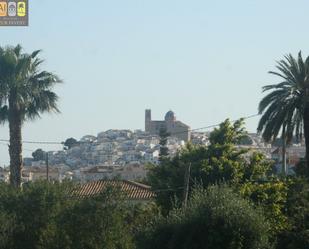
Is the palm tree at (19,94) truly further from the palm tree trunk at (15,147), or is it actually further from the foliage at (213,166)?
the foliage at (213,166)

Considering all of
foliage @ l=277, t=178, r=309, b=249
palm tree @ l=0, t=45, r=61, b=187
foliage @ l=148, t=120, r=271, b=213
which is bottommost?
foliage @ l=277, t=178, r=309, b=249

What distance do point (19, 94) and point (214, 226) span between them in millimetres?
21211

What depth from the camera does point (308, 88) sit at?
4153cm

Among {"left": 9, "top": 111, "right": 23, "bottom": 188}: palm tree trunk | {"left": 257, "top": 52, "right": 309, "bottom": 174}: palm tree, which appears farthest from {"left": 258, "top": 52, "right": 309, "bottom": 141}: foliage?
{"left": 9, "top": 111, "right": 23, "bottom": 188}: palm tree trunk

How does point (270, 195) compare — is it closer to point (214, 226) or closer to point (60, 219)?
point (60, 219)

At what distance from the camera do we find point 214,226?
3053 centimetres

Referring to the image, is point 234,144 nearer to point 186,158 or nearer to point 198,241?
point 186,158

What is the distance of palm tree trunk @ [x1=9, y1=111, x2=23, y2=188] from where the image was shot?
48000 millimetres

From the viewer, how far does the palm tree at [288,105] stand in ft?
136

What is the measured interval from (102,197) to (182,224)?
7480 mm

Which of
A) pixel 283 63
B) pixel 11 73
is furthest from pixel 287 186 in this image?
pixel 11 73

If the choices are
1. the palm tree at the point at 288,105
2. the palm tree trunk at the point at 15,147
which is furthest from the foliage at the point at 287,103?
the palm tree trunk at the point at 15,147
